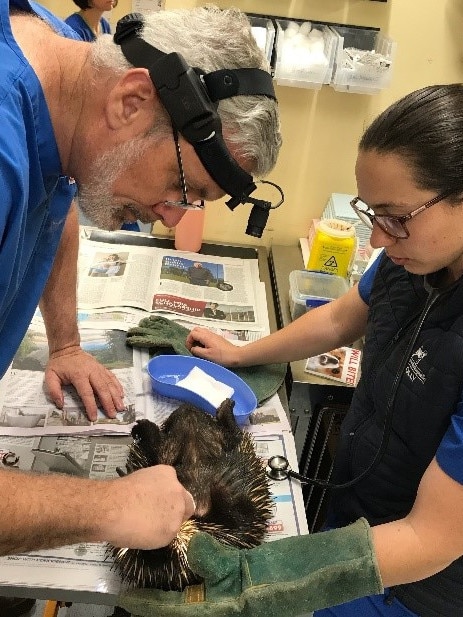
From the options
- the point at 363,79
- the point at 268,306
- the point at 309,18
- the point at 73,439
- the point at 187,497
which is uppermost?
the point at 309,18

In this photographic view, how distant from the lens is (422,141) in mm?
981

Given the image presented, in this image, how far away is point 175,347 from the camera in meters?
1.52

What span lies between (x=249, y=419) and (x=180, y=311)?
48 centimetres

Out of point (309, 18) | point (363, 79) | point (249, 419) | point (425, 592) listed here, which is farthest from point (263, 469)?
point (309, 18)

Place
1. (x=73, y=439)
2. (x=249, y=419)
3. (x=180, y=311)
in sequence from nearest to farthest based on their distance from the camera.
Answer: (x=73, y=439)
(x=249, y=419)
(x=180, y=311)

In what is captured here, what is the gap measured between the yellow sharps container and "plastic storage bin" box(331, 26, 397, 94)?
0.42 m

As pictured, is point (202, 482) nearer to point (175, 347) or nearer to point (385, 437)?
point (385, 437)

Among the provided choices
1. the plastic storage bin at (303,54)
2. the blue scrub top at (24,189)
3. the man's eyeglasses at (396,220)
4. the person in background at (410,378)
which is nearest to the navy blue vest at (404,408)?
the person in background at (410,378)

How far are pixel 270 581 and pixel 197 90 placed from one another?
775 millimetres

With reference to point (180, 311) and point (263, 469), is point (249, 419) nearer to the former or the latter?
point (263, 469)

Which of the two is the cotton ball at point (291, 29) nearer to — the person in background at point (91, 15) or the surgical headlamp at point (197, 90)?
the person in background at point (91, 15)

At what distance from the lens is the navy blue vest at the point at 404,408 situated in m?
1.06

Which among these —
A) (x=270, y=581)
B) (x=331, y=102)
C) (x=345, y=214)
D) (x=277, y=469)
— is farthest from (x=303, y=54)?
(x=270, y=581)

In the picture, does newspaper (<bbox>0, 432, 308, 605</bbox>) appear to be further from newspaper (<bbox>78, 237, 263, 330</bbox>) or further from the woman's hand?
newspaper (<bbox>78, 237, 263, 330</bbox>)
